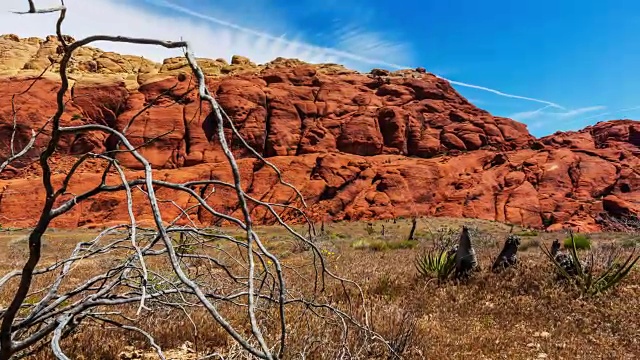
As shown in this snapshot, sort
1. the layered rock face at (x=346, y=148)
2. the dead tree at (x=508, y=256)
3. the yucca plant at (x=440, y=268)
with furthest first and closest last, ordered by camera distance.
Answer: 1. the layered rock face at (x=346, y=148)
2. the dead tree at (x=508, y=256)
3. the yucca plant at (x=440, y=268)

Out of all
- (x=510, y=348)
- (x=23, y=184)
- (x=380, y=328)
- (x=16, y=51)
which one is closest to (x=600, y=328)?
(x=510, y=348)

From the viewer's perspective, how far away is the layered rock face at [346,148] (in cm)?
4581

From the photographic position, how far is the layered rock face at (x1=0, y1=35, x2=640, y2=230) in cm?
4581

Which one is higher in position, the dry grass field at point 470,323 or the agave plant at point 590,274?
the agave plant at point 590,274

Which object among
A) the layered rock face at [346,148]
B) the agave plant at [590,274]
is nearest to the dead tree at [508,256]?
the agave plant at [590,274]

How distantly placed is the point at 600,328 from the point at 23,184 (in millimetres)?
51921

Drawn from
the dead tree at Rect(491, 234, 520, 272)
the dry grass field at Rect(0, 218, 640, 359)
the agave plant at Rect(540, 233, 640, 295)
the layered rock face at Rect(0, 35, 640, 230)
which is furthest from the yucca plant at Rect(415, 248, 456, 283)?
the layered rock face at Rect(0, 35, 640, 230)

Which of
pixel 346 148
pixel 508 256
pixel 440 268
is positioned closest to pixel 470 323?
pixel 440 268

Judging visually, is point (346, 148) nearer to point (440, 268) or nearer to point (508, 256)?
point (508, 256)

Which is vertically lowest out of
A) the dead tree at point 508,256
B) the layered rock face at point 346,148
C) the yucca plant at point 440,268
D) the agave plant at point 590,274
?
the layered rock face at point 346,148

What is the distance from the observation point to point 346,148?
55375mm

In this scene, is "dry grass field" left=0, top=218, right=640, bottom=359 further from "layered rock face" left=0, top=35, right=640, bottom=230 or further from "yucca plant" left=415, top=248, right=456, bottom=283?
"layered rock face" left=0, top=35, right=640, bottom=230

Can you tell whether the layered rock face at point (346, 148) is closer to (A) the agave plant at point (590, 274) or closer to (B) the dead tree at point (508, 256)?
(B) the dead tree at point (508, 256)

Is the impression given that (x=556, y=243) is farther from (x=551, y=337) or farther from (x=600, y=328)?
(x=551, y=337)
